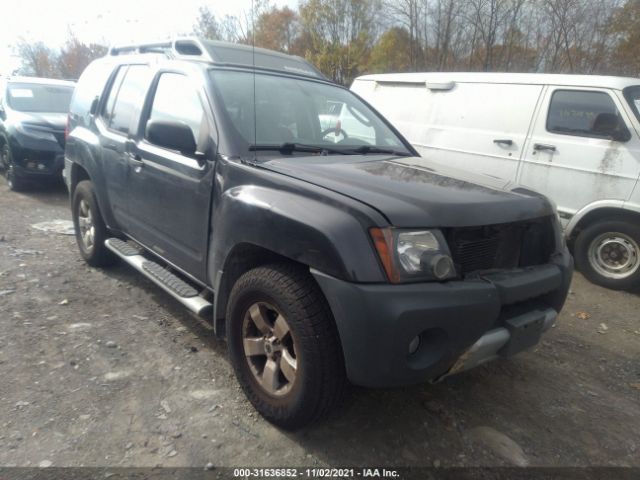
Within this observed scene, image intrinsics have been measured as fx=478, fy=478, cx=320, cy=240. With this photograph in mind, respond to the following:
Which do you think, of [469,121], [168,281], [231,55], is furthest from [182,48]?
[469,121]

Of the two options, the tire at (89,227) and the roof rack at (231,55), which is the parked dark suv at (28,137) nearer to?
the tire at (89,227)

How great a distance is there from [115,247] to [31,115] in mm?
5515

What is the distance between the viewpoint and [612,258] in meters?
5.00

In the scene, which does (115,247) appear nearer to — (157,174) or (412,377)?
(157,174)

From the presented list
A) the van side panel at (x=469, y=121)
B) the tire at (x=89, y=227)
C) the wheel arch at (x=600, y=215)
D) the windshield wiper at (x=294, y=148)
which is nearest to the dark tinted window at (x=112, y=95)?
the tire at (x=89, y=227)

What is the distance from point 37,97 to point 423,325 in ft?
29.9

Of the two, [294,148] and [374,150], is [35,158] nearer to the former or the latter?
[294,148]

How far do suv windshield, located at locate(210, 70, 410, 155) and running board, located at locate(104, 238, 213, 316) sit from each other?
3.26ft

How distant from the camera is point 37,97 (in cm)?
861

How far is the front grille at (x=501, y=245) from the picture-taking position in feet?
7.26

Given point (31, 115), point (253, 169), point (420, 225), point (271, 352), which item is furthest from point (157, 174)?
point (31, 115)

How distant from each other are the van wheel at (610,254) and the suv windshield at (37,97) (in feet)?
28.3

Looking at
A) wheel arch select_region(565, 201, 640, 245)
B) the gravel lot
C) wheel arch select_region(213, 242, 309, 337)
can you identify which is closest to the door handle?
wheel arch select_region(565, 201, 640, 245)

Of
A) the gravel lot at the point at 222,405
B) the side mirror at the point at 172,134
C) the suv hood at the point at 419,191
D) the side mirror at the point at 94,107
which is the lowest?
the gravel lot at the point at 222,405
